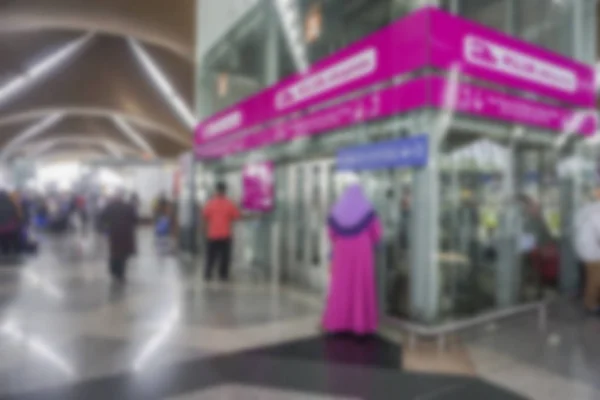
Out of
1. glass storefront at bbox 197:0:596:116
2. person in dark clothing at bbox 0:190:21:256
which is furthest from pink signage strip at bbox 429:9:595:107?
person in dark clothing at bbox 0:190:21:256

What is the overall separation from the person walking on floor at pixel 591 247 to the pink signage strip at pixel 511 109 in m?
→ 1.27

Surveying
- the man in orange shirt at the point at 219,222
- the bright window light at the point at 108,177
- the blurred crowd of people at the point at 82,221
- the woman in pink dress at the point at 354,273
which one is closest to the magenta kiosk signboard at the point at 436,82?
the woman in pink dress at the point at 354,273

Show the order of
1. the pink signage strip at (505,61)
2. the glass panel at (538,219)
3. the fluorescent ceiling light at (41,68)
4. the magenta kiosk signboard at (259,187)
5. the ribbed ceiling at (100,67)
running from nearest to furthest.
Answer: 1. the pink signage strip at (505,61)
2. the glass panel at (538,219)
3. the magenta kiosk signboard at (259,187)
4. the ribbed ceiling at (100,67)
5. the fluorescent ceiling light at (41,68)

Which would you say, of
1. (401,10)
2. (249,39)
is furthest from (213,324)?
(249,39)

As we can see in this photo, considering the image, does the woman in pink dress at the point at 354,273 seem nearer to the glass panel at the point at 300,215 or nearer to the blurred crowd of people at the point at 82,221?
the glass panel at the point at 300,215

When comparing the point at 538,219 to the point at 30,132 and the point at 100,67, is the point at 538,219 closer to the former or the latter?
the point at 100,67

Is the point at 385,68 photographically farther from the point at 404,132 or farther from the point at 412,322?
the point at 412,322

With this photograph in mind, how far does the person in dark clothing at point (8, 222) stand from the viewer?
33.6 ft

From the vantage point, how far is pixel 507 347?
492cm

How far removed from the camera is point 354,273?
5152mm

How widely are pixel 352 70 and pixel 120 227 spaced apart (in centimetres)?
447

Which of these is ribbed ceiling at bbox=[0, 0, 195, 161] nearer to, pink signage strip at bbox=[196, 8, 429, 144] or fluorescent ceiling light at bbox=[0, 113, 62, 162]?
fluorescent ceiling light at bbox=[0, 113, 62, 162]

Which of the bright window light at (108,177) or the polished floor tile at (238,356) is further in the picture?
the bright window light at (108,177)

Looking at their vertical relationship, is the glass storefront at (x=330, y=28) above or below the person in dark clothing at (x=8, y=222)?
above
